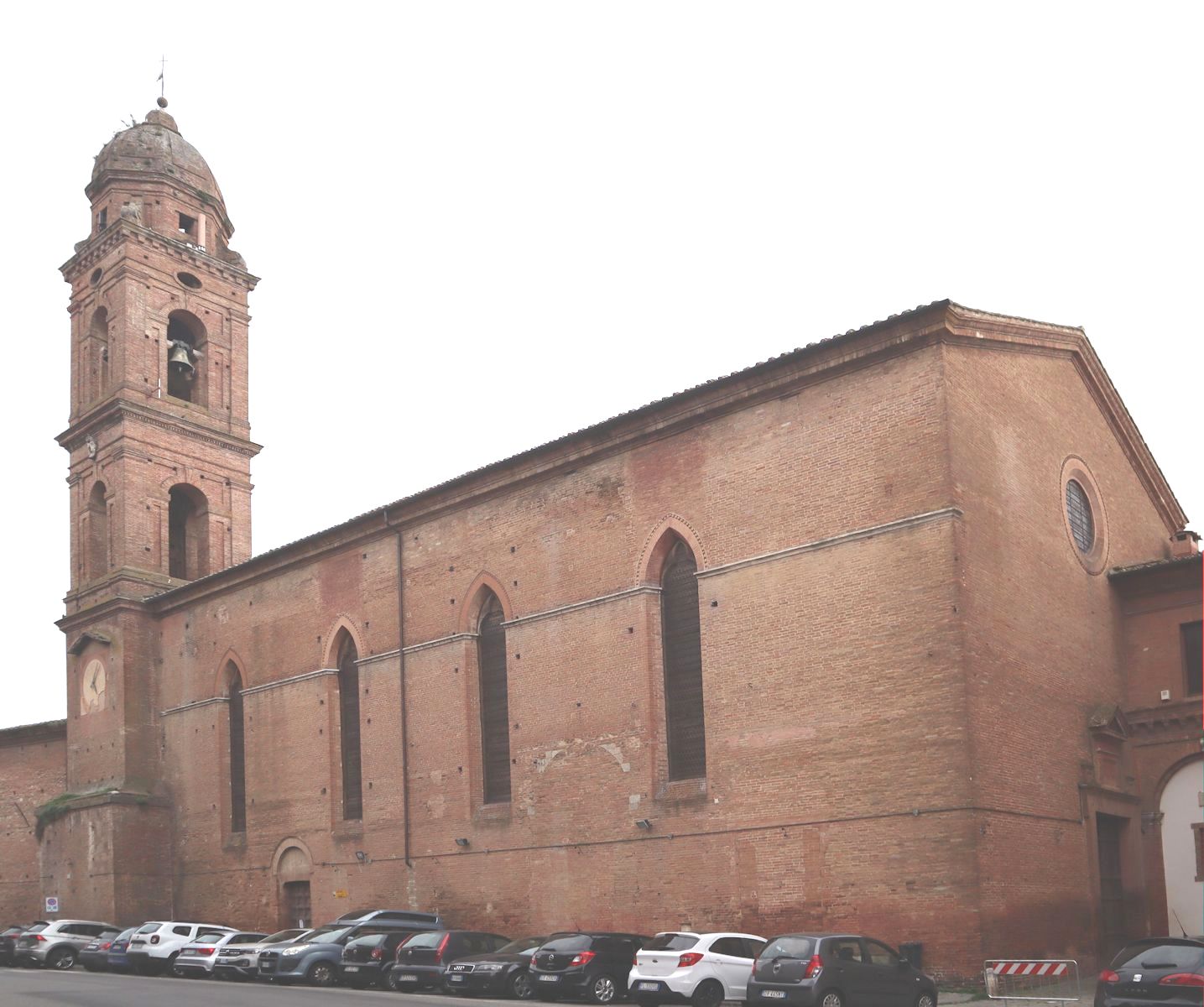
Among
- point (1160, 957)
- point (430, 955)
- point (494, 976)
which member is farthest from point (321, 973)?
point (1160, 957)

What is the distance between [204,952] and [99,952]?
3693mm

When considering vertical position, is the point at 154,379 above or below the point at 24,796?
above

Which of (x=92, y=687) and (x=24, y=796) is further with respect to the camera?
(x=24, y=796)

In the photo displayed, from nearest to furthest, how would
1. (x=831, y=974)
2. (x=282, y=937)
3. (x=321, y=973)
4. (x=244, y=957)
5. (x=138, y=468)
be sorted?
(x=831, y=974), (x=321, y=973), (x=244, y=957), (x=282, y=937), (x=138, y=468)

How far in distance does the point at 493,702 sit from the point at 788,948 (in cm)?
1148

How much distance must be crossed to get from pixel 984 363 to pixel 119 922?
2467cm

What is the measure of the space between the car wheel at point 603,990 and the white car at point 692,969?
812 millimetres

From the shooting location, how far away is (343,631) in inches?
1258

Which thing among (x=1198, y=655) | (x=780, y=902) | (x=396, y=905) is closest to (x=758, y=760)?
(x=780, y=902)

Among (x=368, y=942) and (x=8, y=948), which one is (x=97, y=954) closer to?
(x=8, y=948)

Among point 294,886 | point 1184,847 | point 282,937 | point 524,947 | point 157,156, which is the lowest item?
point 282,937

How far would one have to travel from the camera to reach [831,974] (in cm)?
1731

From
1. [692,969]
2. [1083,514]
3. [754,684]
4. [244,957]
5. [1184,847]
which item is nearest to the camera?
[692,969]

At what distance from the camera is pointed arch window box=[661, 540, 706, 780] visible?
2422 cm
